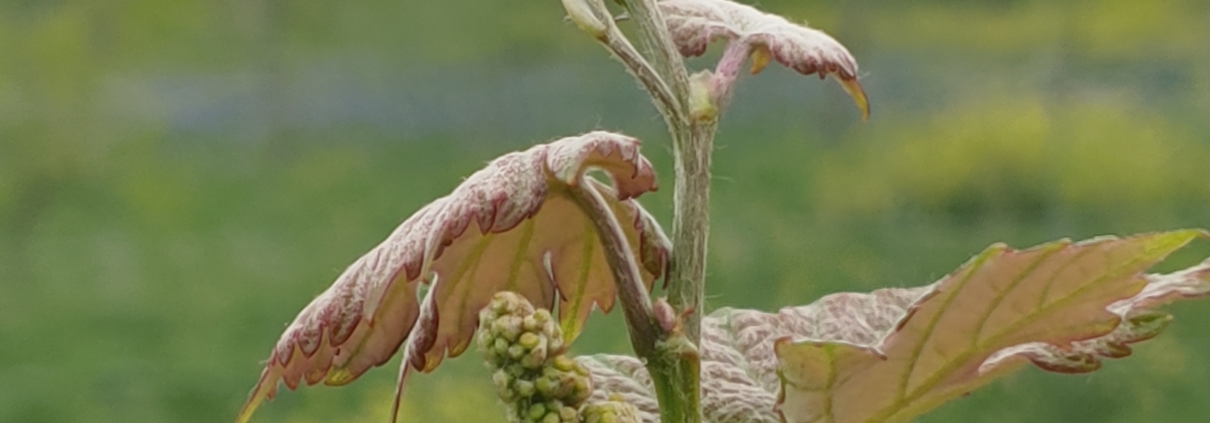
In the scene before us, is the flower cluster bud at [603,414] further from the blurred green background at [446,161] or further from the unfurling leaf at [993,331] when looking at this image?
the blurred green background at [446,161]

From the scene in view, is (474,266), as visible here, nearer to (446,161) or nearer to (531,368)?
(531,368)

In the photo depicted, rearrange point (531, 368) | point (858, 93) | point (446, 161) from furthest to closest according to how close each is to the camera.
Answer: point (446, 161) < point (858, 93) < point (531, 368)

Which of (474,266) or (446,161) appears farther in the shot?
(446,161)

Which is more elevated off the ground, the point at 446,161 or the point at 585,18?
the point at 446,161

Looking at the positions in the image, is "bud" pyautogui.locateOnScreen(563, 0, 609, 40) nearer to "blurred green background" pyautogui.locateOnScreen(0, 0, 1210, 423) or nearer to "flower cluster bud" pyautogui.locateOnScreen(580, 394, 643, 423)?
"flower cluster bud" pyautogui.locateOnScreen(580, 394, 643, 423)

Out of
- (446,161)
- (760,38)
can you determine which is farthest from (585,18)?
(446,161)

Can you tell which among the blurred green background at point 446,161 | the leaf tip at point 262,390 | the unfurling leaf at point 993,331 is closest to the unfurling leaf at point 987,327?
the unfurling leaf at point 993,331

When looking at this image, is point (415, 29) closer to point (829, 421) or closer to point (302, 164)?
point (302, 164)

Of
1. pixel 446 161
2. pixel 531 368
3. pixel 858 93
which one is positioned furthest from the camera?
pixel 446 161
